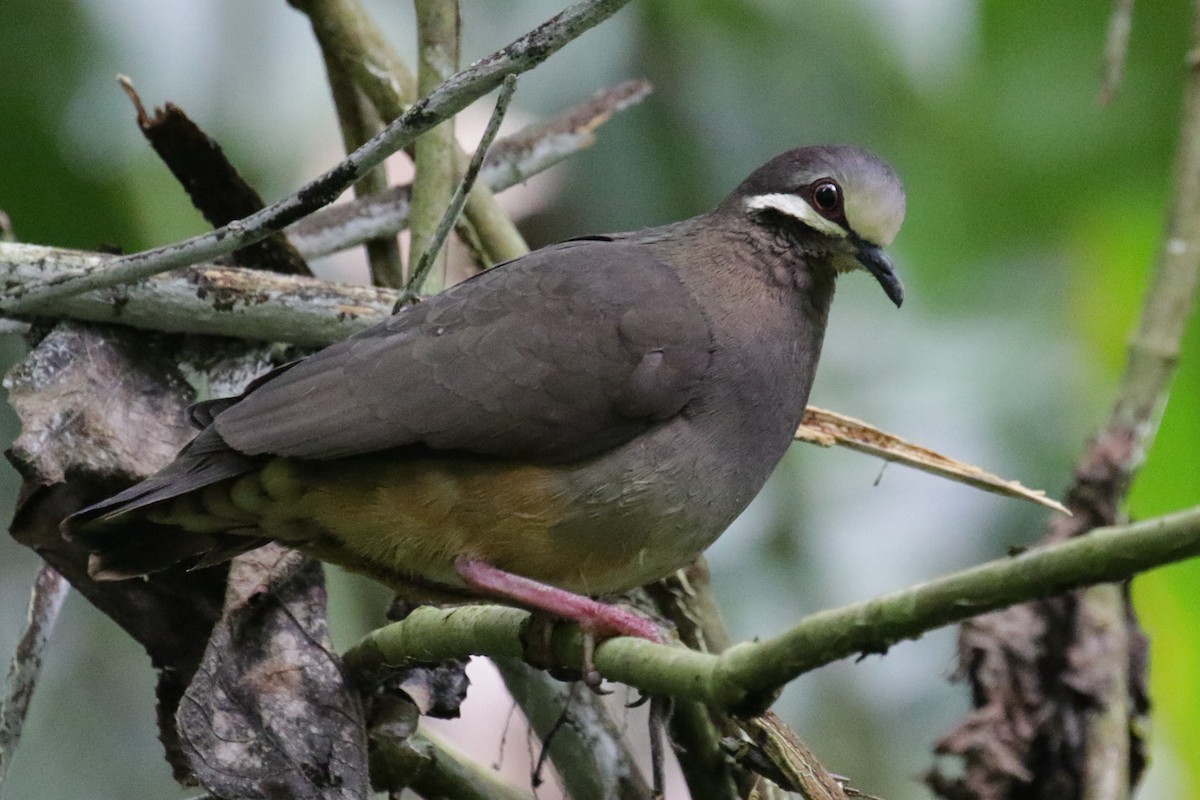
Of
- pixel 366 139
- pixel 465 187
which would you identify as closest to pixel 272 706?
pixel 465 187

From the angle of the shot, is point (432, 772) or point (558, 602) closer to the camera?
point (558, 602)

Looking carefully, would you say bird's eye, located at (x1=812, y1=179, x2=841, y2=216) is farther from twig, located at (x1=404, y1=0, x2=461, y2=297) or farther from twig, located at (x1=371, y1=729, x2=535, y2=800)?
twig, located at (x1=371, y1=729, x2=535, y2=800)

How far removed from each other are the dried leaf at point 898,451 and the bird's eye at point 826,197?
0.65 metres

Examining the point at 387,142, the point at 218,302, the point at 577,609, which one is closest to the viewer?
the point at 387,142

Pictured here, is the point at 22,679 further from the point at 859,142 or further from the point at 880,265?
the point at 859,142

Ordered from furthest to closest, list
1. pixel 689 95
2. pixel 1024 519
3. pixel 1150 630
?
pixel 689 95
pixel 1024 519
pixel 1150 630

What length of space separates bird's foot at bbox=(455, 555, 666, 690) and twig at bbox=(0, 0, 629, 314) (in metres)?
0.93

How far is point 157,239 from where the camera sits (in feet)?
17.0

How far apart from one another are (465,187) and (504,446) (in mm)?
599

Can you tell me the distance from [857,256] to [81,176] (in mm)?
3014

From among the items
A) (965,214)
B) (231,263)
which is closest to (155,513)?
(231,263)

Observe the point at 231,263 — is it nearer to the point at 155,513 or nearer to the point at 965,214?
the point at 155,513

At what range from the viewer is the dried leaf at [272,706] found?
3068mm

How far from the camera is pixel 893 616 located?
1.77m
